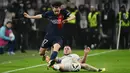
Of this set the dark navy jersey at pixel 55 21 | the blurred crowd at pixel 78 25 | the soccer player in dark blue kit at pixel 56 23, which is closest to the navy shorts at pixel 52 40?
the soccer player in dark blue kit at pixel 56 23

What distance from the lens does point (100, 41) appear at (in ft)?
Result: 102

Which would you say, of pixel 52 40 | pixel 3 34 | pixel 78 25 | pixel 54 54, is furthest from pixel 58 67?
pixel 78 25

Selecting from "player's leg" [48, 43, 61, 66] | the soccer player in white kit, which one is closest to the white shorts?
the soccer player in white kit

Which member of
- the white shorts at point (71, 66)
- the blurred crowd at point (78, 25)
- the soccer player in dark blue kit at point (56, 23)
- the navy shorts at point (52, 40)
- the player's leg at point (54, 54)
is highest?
the soccer player in dark blue kit at point (56, 23)

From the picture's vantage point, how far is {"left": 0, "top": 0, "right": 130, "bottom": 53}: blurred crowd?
30.3m

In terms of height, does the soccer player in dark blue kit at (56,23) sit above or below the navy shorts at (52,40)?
above

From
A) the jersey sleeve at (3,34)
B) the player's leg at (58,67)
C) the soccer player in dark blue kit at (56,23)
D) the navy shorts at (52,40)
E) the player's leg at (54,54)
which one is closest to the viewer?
the player's leg at (58,67)

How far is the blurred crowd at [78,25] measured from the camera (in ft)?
99.3

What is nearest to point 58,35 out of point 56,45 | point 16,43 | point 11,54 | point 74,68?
point 56,45

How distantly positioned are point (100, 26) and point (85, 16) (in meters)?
1.00

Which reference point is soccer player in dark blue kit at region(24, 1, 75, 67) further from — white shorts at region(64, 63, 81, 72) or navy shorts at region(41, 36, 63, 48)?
white shorts at region(64, 63, 81, 72)

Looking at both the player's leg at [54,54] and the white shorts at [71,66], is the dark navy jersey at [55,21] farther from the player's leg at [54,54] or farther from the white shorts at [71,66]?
the white shorts at [71,66]

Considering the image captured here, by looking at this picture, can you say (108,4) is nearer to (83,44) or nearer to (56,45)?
(83,44)

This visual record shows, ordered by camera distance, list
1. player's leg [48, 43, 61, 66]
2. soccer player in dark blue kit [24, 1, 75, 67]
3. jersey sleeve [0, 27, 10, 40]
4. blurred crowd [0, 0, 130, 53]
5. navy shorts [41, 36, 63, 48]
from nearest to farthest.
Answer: player's leg [48, 43, 61, 66] → soccer player in dark blue kit [24, 1, 75, 67] → navy shorts [41, 36, 63, 48] → jersey sleeve [0, 27, 10, 40] → blurred crowd [0, 0, 130, 53]
